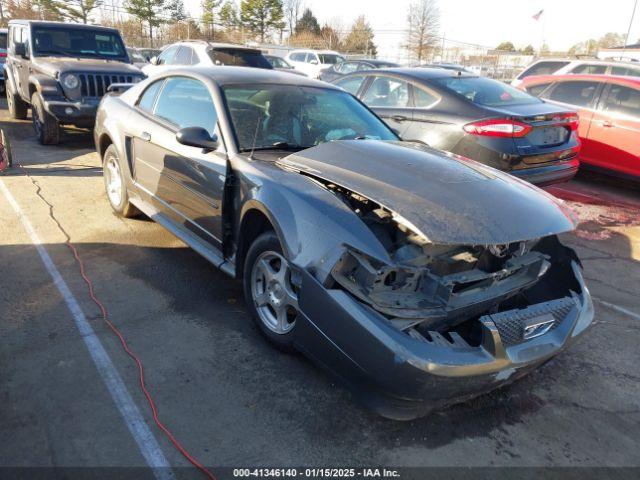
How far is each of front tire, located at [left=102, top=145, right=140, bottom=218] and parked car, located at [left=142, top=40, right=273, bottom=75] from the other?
5.43 meters

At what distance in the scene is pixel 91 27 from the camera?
375 inches

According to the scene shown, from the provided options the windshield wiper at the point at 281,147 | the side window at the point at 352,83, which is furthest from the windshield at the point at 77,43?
the windshield wiper at the point at 281,147

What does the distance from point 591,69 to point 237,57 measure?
7.47m

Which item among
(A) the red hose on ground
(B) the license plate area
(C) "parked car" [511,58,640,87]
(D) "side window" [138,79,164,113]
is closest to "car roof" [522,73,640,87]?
(C) "parked car" [511,58,640,87]

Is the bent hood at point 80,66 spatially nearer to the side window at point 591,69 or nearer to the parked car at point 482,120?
the parked car at point 482,120

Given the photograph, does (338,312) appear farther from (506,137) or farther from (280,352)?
(506,137)

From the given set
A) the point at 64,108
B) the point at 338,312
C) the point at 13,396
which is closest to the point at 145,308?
the point at 13,396

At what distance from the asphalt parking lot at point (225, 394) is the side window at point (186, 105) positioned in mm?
1247

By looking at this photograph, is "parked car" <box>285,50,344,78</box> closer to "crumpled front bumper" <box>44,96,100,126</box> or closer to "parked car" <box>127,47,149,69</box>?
"parked car" <box>127,47,149,69</box>

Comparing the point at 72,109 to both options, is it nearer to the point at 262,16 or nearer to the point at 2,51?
the point at 2,51

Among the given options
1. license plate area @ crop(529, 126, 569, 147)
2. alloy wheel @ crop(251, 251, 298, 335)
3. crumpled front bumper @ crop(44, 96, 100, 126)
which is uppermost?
license plate area @ crop(529, 126, 569, 147)

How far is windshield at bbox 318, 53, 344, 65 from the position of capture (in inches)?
870

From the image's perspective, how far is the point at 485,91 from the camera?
20.9 ft

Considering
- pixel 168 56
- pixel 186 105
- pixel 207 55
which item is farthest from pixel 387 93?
pixel 168 56
